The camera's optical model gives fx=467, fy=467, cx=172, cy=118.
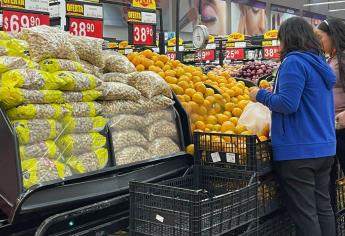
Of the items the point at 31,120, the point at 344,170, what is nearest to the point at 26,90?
the point at 31,120

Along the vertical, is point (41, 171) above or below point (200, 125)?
below

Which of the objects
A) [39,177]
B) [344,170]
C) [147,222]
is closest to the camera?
[39,177]

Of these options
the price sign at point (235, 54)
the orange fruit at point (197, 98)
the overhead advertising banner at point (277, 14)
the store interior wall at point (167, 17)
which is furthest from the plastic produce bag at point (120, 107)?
the overhead advertising banner at point (277, 14)

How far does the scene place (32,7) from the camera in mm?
5219

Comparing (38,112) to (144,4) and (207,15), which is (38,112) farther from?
(207,15)

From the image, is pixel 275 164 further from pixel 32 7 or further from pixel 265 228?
pixel 32 7

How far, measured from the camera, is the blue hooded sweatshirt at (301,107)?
2.39 m

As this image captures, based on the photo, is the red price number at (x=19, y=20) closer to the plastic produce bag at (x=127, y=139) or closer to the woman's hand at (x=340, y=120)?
the plastic produce bag at (x=127, y=139)

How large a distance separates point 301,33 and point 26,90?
4.75 ft

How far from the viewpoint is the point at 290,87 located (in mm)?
2381

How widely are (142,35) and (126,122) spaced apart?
431cm

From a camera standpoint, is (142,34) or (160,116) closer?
(160,116)

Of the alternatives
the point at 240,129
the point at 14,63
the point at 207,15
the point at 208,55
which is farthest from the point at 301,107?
the point at 207,15

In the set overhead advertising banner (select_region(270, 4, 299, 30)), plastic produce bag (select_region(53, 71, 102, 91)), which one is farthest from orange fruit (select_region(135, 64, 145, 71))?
overhead advertising banner (select_region(270, 4, 299, 30))
